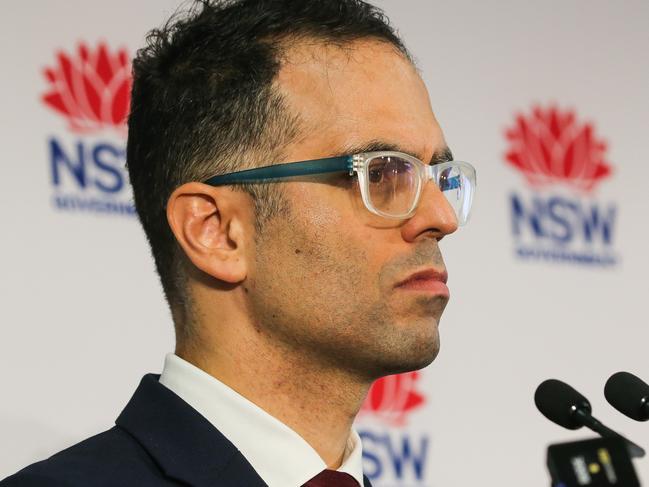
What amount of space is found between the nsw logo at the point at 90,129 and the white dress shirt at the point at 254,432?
3.17 ft

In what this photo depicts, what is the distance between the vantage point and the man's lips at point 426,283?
1455mm

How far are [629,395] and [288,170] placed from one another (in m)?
0.58

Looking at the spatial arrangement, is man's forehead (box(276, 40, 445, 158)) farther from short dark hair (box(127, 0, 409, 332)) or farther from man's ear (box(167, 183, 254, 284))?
man's ear (box(167, 183, 254, 284))

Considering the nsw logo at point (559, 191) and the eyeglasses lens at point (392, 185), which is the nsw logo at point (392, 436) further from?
the eyeglasses lens at point (392, 185)

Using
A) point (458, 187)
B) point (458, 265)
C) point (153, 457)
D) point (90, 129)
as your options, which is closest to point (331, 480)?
point (153, 457)

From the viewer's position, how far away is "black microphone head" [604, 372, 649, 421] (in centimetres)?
133

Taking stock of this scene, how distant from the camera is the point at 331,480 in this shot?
4.69ft

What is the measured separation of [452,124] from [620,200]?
26.3 inches

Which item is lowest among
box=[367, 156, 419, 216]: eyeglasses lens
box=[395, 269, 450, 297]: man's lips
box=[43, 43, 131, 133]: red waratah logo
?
box=[395, 269, 450, 297]: man's lips

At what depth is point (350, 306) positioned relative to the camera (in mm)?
1449

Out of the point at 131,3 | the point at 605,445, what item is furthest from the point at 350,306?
the point at 131,3

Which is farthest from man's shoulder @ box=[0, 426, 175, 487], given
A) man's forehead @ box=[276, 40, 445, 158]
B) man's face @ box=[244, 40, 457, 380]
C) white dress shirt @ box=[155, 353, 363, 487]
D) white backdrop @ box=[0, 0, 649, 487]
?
white backdrop @ box=[0, 0, 649, 487]

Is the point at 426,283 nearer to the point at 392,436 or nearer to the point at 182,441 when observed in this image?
the point at 182,441

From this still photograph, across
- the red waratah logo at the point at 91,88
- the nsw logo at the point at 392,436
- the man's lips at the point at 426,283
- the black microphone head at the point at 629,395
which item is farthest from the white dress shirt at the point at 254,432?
the nsw logo at the point at 392,436
